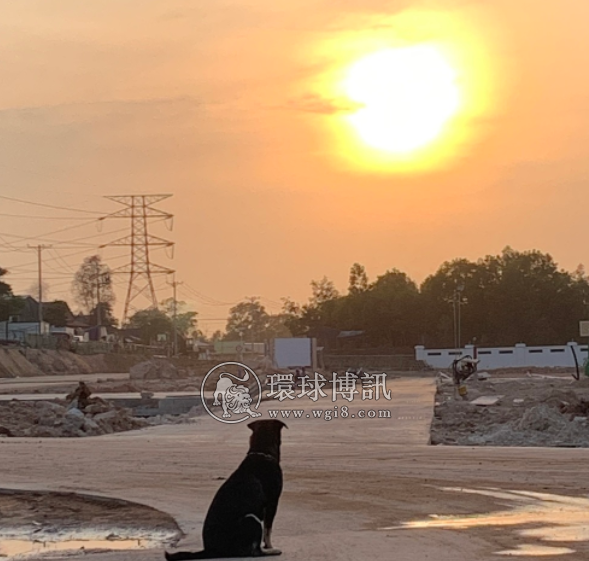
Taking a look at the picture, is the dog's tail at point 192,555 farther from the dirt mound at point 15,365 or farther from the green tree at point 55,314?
the green tree at point 55,314

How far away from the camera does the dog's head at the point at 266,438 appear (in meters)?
10.9

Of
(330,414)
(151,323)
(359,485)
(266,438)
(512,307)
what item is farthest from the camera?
(151,323)

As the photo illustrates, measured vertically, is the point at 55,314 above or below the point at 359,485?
above

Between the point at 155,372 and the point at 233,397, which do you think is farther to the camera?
the point at 155,372

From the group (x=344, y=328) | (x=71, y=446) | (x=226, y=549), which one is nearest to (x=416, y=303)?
(x=344, y=328)

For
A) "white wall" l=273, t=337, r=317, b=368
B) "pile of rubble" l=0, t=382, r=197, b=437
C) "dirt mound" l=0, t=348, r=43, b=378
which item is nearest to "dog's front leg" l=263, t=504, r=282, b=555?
"pile of rubble" l=0, t=382, r=197, b=437

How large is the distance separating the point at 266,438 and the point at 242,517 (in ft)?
3.00

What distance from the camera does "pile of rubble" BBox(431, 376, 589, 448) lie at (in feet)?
82.3

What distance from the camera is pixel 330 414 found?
1323 inches

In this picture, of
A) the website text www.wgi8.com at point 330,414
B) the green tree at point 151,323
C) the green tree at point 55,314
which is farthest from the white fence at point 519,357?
the green tree at point 151,323

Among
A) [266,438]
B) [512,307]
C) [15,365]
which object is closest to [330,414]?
[266,438]

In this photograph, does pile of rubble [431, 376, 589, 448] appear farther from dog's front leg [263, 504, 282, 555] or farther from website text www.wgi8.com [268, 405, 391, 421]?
dog's front leg [263, 504, 282, 555]

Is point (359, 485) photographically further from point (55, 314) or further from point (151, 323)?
point (151, 323)

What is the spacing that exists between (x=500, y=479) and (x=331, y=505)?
357 cm
